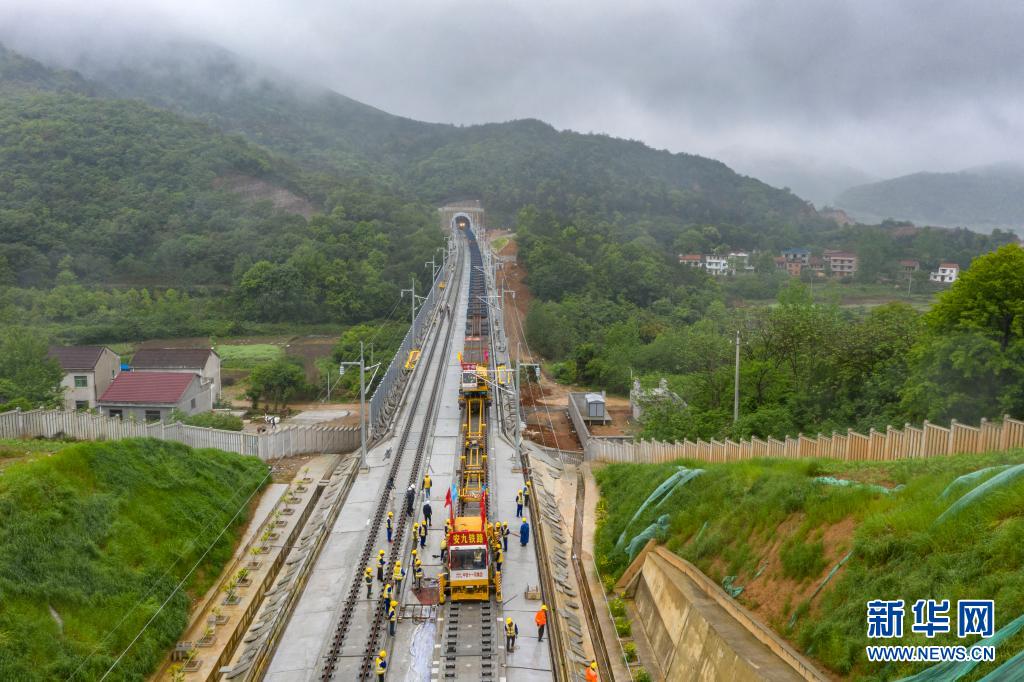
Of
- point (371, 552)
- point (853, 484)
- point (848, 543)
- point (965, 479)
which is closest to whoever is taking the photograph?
point (965, 479)

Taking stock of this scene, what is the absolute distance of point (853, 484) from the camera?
16203 mm

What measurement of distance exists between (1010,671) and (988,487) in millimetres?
3860

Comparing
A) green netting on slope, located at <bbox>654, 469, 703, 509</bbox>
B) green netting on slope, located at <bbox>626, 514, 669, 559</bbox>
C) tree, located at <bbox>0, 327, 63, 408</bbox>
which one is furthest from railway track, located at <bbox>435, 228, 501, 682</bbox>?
tree, located at <bbox>0, 327, 63, 408</bbox>

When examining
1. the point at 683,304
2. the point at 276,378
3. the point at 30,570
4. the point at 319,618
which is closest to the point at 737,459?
the point at 319,618

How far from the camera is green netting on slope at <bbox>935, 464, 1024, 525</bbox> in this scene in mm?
12414

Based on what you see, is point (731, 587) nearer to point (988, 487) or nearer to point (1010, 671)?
point (988, 487)

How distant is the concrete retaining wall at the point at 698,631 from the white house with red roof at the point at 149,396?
1028 inches

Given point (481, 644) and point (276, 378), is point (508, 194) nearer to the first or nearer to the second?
point (276, 378)

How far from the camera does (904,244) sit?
129125 mm

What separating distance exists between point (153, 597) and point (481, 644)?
7.76 m

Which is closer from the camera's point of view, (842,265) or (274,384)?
(274,384)

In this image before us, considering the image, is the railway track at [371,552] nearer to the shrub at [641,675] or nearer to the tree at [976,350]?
the shrub at [641,675]

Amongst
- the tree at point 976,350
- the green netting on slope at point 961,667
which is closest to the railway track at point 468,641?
the green netting on slope at point 961,667

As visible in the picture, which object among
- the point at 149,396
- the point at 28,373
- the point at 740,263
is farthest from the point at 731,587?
the point at 740,263
